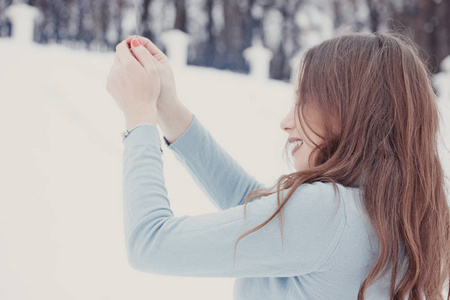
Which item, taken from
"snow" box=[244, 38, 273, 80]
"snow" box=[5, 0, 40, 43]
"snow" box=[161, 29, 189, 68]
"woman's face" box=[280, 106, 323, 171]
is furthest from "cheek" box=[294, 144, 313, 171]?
"snow" box=[244, 38, 273, 80]

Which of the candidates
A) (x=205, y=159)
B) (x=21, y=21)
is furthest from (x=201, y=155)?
(x=21, y=21)

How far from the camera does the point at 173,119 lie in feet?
3.27

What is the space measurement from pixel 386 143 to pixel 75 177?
2401 millimetres

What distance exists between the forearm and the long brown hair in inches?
11.4

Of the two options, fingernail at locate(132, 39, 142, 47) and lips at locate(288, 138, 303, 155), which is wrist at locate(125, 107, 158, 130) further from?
lips at locate(288, 138, 303, 155)

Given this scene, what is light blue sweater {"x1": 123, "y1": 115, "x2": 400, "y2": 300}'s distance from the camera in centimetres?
67

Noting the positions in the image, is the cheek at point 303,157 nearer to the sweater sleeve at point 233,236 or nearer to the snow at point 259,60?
the sweater sleeve at point 233,236

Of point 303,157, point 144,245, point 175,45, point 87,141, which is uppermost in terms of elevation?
point 175,45

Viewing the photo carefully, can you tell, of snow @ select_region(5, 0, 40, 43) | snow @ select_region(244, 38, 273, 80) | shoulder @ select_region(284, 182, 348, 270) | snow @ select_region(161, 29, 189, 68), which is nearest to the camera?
shoulder @ select_region(284, 182, 348, 270)

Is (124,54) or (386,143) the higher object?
(124,54)

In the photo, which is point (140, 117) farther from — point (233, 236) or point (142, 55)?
point (233, 236)

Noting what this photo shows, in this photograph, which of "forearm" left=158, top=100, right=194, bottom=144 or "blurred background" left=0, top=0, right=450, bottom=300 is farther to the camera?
"blurred background" left=0, top=0, right=450, bottom=300

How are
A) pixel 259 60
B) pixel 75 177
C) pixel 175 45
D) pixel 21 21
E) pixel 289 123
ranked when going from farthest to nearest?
pixel 259 60, pixel 175 45, pixel 21 21, pixel 75 177, pixel 289 123

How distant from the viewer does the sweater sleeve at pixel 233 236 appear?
0.67 meters
